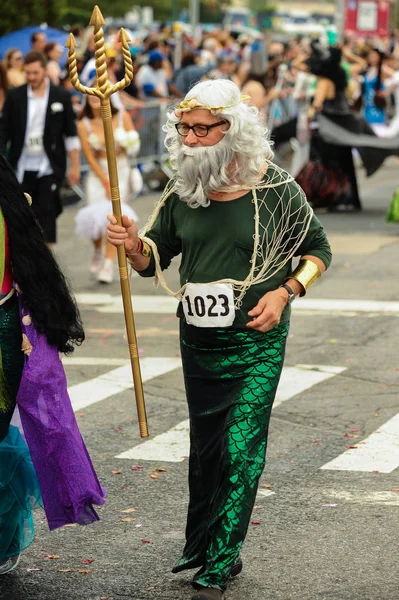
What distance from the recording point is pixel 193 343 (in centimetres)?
481

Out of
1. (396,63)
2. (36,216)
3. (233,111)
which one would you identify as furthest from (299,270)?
(396,63)

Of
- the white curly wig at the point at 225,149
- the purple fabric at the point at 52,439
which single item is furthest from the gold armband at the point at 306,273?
the purple fabric at the point at 52,439

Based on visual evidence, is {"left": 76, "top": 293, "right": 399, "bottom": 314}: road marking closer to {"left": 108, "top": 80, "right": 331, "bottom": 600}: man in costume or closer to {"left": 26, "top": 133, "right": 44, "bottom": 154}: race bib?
{"left": 26, "top": 133, "right": 44, "bottom": 154}: race bib

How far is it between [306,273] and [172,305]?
6.34m

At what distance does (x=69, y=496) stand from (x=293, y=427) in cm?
270

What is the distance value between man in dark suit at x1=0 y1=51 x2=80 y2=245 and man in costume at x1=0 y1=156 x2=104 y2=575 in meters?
6.88

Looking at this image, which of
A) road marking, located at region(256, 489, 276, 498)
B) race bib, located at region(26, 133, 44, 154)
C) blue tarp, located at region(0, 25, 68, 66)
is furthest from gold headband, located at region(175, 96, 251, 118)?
blue tarp, located at region(0, 25, 68, 66)

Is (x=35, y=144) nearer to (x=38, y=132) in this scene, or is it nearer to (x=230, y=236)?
(x=38, y=132)

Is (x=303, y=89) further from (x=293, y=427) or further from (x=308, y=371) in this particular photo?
(x=293, y=427)

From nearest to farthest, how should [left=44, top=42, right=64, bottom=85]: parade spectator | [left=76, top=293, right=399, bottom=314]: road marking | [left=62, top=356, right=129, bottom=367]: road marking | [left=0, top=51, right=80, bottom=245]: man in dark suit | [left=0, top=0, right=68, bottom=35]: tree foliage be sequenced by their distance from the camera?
[left=62, top=356, right=129, bottom=367]: road marking < [left=76, top=293, right=399, bottom=314]: road marking < [left=0, top=51, right=80, bottom=245]: man in dark suit < [left=44, top=42, right=64, bottom=85]: parade spectator < [left=0, top=0, right=68, bottom=35]: tree foliage

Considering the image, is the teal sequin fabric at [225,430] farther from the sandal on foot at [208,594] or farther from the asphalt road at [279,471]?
the asphalt road at [279,471]

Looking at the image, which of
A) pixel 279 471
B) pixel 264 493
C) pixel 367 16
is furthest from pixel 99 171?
pixel 367 16

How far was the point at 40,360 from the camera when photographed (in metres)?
4.66

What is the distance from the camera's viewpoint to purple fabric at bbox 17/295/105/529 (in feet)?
15.3
